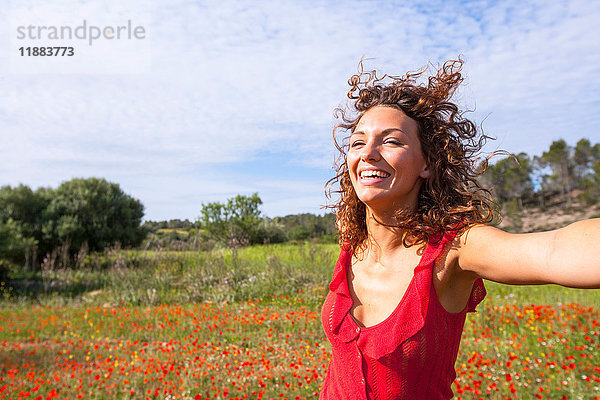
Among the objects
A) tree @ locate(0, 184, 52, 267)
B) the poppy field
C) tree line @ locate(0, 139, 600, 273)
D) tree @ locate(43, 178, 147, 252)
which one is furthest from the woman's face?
tree @ locate(43, 178, 147, 252)

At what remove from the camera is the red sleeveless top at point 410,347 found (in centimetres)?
148

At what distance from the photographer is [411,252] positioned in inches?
66.5

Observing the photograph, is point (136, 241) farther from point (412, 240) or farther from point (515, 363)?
point (412, 240)

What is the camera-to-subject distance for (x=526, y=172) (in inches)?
1464

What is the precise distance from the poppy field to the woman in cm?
244

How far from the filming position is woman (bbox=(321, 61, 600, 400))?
1484 mm

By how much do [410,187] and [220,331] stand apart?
18.9ft

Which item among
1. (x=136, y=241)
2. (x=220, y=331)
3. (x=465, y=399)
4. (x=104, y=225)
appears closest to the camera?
(x=465, y=399)

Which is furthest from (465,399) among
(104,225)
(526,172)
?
(526,172)

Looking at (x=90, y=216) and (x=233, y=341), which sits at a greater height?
(x=90, y=216)

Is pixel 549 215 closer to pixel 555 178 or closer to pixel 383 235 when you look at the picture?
pixel 555 178

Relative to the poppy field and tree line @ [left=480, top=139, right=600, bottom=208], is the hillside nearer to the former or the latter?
tree line @ [left=480, top=139, right=600, bottom=208]

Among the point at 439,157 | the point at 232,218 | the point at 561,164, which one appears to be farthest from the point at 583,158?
the point at 439,157

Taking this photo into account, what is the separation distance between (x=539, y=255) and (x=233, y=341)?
562cm
